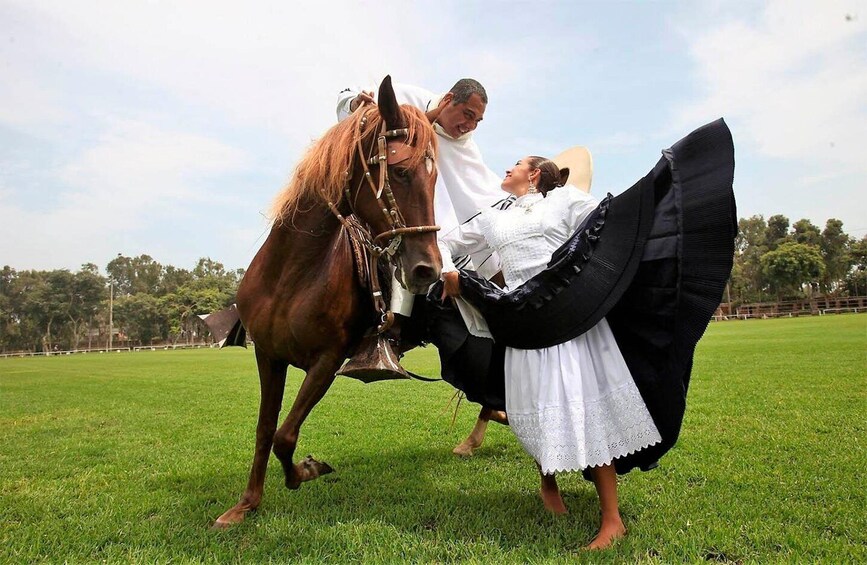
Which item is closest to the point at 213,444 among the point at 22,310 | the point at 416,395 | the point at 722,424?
the point at 416,395

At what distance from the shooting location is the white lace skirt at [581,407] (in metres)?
3.02

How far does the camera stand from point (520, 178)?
3783 mm

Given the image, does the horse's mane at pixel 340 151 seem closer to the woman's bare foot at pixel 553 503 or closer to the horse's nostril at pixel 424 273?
the horse's nostril at pixel 424 273

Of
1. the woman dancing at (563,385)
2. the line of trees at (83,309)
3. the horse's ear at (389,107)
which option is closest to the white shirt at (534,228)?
the woman dancing at (563,385)

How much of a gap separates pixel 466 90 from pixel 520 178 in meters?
0.74

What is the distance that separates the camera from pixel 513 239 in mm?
3555

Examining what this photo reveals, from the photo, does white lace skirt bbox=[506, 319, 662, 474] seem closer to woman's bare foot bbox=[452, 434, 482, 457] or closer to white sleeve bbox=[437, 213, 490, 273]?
white sleeve bbox=[437, 213, 490, 273]

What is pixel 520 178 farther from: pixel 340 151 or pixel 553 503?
pixel 553 503

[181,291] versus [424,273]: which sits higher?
[181,291]

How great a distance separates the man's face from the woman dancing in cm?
67

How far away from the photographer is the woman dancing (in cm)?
304

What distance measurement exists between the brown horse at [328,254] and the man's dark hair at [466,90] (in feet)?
2.55

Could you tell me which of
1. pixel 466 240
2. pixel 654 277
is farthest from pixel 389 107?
pixel 654 277

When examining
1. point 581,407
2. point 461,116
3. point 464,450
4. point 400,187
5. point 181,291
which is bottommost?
point 464,450
